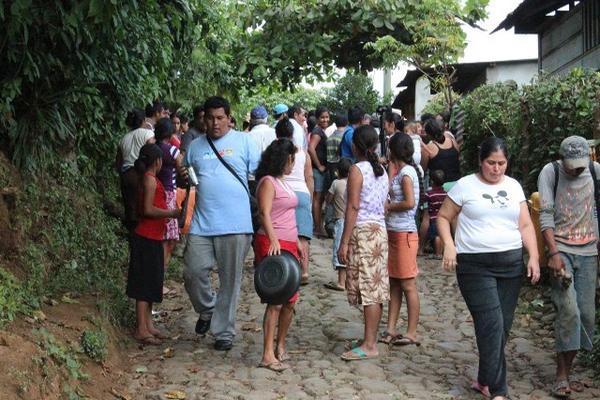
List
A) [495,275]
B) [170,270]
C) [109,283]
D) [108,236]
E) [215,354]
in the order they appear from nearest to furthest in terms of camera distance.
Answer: [495,275] < [215,354] < [109,283] < [108,236] < [170,270]

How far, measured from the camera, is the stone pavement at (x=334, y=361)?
6273 mm

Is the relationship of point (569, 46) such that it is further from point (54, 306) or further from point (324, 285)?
point (54, 306)

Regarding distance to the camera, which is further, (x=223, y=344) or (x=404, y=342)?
(x=404, y=342)

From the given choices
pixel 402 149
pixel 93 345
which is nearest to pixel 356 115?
pixel 402 149

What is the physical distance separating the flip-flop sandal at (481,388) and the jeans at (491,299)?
0.41 feet

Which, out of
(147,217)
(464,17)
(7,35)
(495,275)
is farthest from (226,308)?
(464,17)

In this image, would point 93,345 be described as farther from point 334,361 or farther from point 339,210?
point 339,210

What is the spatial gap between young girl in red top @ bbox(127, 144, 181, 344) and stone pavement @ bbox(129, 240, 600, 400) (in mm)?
333

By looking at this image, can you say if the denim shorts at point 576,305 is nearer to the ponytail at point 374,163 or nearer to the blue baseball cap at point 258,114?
the ponytail at point 374,163

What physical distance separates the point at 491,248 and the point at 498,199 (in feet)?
1.13

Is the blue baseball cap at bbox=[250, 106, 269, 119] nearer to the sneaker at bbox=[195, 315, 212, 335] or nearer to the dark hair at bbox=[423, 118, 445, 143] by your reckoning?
the dark hair at bbox=[423, 118, 445, 143]

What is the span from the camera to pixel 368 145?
7.02 meters

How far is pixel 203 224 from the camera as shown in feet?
23.1

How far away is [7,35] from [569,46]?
12.6 meters
